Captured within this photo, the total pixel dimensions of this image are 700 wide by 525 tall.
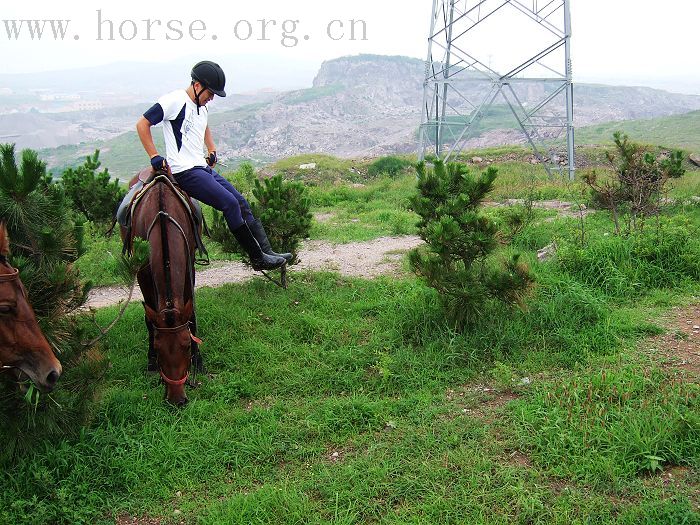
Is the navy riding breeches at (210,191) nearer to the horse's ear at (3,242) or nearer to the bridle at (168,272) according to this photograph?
the bridle at (168,272)

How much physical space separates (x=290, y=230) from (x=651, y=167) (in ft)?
18.2

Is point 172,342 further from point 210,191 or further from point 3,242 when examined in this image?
point 210,191

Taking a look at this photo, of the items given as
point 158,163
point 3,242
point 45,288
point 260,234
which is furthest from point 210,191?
point 3,242

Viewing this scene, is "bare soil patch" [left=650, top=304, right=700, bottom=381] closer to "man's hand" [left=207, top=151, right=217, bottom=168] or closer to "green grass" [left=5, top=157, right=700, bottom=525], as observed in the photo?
"green grass" [left=5, top=157, right=700, bottom=525]

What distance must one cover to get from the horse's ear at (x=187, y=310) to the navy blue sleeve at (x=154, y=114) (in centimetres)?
164

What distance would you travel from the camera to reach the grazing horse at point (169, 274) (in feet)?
11.9

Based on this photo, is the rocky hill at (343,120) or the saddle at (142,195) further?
the rocky hill at (343,120)

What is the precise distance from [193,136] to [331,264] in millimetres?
3380

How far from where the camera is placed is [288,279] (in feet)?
22.7

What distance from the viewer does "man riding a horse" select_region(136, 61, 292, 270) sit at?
4.58 m

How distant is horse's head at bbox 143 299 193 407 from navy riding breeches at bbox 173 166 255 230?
143 cm

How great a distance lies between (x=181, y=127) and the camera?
15.5 ft

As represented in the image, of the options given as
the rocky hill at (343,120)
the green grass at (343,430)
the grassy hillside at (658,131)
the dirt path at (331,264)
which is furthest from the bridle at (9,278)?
the rocky hill at (343,120)

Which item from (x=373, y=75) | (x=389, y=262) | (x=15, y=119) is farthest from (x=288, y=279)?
(x=373, y=75)
